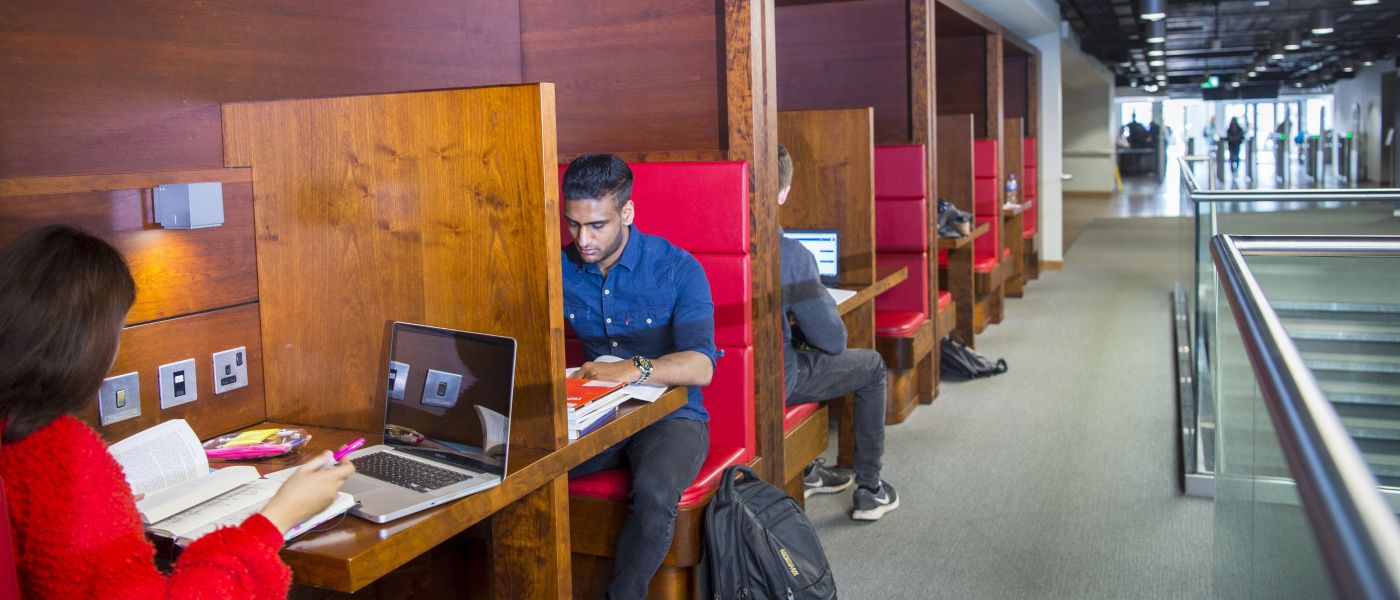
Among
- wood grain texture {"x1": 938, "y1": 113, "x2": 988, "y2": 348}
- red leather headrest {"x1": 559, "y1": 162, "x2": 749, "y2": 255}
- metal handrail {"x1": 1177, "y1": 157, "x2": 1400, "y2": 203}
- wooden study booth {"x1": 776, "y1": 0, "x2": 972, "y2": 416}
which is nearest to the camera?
red leather headrest {"x1": 559, "y1": 162, "x2": 749, "y2": 255}

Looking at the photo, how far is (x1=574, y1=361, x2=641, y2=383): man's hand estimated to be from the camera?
2.56 meters

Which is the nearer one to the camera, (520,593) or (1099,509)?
(520,593)

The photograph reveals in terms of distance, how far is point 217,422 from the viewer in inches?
99.0

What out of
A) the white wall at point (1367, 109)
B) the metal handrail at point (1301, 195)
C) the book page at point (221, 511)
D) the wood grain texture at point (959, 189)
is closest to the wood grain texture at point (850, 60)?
the wood grain texture at point (959, 189)

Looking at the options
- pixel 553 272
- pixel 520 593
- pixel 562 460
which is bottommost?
pixel 520 593

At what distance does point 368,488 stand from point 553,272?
0.52m

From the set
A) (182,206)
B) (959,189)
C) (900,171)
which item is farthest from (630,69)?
(959,189)

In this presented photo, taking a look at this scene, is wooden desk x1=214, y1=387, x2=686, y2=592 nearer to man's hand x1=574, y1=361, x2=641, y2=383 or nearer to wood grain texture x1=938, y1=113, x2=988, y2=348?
man's hand x1=574, y1=361, x2=641, y2=383

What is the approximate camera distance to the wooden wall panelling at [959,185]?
680cm

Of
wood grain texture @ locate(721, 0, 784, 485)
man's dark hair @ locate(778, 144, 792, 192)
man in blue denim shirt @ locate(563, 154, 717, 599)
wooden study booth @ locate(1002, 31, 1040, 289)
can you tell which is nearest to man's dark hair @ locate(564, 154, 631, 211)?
man in blue denim shirt @ locate(563, 154, 717, 599)

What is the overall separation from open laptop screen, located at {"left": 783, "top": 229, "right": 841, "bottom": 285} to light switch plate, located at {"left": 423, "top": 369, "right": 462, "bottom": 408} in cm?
Result: 270

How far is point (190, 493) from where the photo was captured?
1908mm

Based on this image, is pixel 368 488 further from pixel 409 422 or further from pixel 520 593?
pixel 520 593

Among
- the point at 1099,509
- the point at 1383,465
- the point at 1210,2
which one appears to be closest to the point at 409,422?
the point at 1099,509
